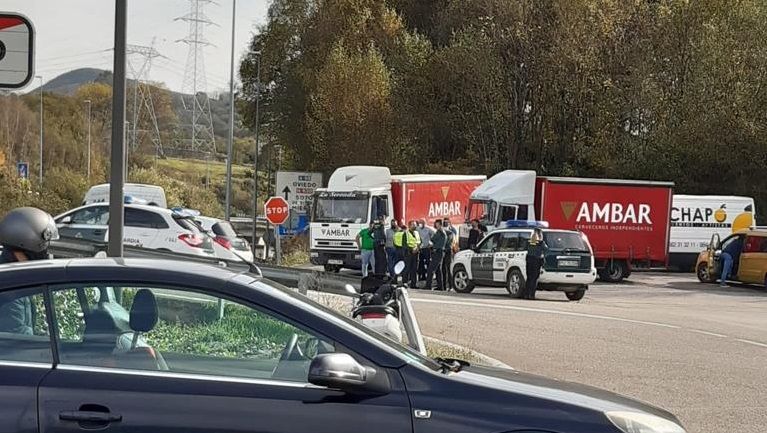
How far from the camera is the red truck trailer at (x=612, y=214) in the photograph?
30.2 metres

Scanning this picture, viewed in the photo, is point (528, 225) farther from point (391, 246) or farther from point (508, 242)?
point (391, 246)

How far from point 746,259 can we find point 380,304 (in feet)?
77.2

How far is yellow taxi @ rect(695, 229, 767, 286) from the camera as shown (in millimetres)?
28172

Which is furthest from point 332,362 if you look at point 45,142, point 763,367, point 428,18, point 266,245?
point 45,142

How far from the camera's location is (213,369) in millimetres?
4133

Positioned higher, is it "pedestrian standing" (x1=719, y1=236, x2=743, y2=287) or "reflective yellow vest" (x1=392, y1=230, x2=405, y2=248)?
"reflective yellow vest" (x1=392, y1=230, x2=405, y2=248)

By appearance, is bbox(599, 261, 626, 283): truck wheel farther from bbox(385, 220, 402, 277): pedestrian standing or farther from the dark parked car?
the dark parked car

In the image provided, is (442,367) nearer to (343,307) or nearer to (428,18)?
(343,307)

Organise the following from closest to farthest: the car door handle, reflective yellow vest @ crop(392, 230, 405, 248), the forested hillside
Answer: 1. the car door handle
2. reflective yellow vest @ crop(392, 230, 405, 248)
3. the forested hillside

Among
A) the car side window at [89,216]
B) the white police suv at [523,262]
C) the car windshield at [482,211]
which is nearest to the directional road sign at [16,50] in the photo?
the car side window at [89,216]

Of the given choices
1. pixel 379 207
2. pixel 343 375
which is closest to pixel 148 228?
pixel 379 207

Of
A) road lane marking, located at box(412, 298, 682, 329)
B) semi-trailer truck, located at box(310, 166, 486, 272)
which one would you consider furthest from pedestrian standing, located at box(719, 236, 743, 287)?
road lane marking, located at box(412, 298, 682, 329)

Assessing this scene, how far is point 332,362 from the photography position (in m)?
3.99

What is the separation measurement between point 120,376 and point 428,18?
50.8 metres
